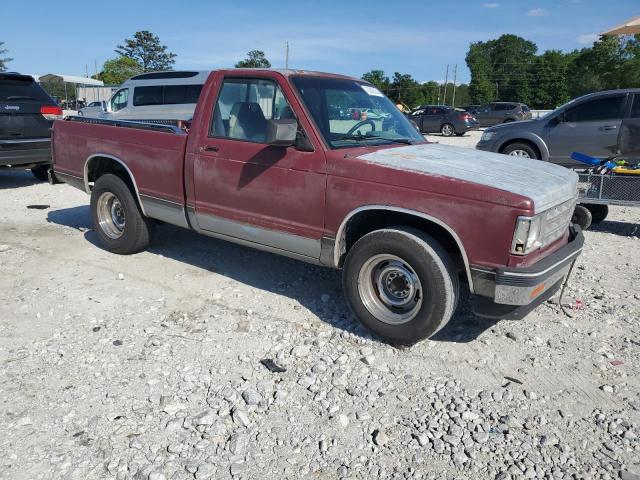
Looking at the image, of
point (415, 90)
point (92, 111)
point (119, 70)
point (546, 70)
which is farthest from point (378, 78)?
point (92, 111)

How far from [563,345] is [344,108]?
8.46ft

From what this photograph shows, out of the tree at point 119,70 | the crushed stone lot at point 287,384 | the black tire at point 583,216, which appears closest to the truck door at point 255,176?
the crushed stone lot at point 287,384

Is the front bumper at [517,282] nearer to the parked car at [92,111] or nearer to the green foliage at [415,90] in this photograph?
the parked car at [92,111]

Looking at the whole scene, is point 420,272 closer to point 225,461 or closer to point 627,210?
point 225,461

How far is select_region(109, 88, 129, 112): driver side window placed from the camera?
15316 mm

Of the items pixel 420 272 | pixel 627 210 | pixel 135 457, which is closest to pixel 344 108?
pixel 420 272

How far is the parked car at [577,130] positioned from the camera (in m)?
9.09

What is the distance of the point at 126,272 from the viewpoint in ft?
17.7

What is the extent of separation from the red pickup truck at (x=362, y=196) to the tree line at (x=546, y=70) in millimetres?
58194

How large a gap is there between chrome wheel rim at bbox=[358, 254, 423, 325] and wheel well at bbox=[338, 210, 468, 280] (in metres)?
0.28

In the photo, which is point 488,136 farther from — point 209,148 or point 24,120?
point 24,120

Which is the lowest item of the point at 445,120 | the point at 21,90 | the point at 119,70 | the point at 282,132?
the point at 445,120

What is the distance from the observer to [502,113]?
101 feet

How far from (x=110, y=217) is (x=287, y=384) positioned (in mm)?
3603
